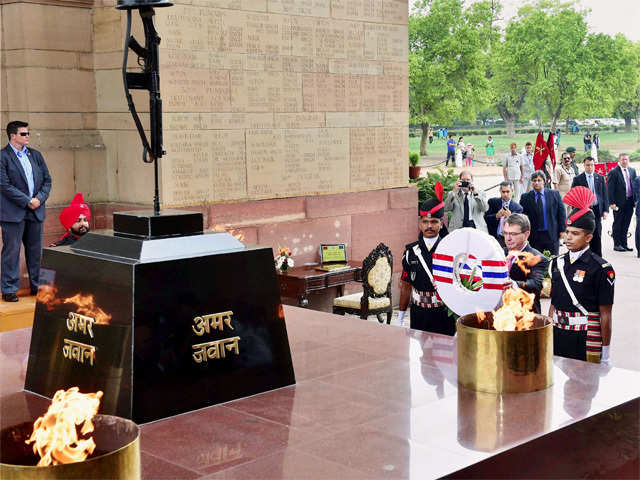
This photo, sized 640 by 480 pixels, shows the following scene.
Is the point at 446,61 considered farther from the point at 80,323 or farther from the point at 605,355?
the point at 80,323

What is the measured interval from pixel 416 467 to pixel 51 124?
7.45m

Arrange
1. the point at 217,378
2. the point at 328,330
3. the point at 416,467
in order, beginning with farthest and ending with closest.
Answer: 1. the point at 328,330
2. the point at 217,378
3. the point at 416,467

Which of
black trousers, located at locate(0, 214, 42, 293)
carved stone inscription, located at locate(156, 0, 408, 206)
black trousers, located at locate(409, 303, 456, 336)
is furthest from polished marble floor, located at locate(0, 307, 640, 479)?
carved stone inscription, located at locate(156, 0, 408, 206)

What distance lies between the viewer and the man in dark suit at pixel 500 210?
1265 centimetres

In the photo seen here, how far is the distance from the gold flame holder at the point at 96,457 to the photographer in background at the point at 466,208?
9.80 m

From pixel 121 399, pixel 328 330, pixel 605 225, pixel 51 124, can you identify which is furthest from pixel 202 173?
pixel 605 225

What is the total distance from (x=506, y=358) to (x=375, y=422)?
75cm

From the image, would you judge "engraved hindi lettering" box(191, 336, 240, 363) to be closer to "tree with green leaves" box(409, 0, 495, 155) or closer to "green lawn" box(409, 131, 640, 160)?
"tree with green leaves" box(409, 0, 495, 155)

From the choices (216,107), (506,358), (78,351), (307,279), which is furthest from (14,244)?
(506,358)

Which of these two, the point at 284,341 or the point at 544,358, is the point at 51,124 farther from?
the point at 544,358

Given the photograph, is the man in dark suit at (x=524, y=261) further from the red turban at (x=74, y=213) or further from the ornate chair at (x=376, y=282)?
the red turban at (x=74, y=213)

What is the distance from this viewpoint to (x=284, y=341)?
4598 millimetres

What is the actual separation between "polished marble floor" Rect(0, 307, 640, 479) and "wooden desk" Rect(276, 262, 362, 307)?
4650 mm

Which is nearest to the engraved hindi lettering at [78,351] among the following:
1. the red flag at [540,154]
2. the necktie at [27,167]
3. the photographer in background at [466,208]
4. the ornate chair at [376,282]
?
the necktie at [27,167]
